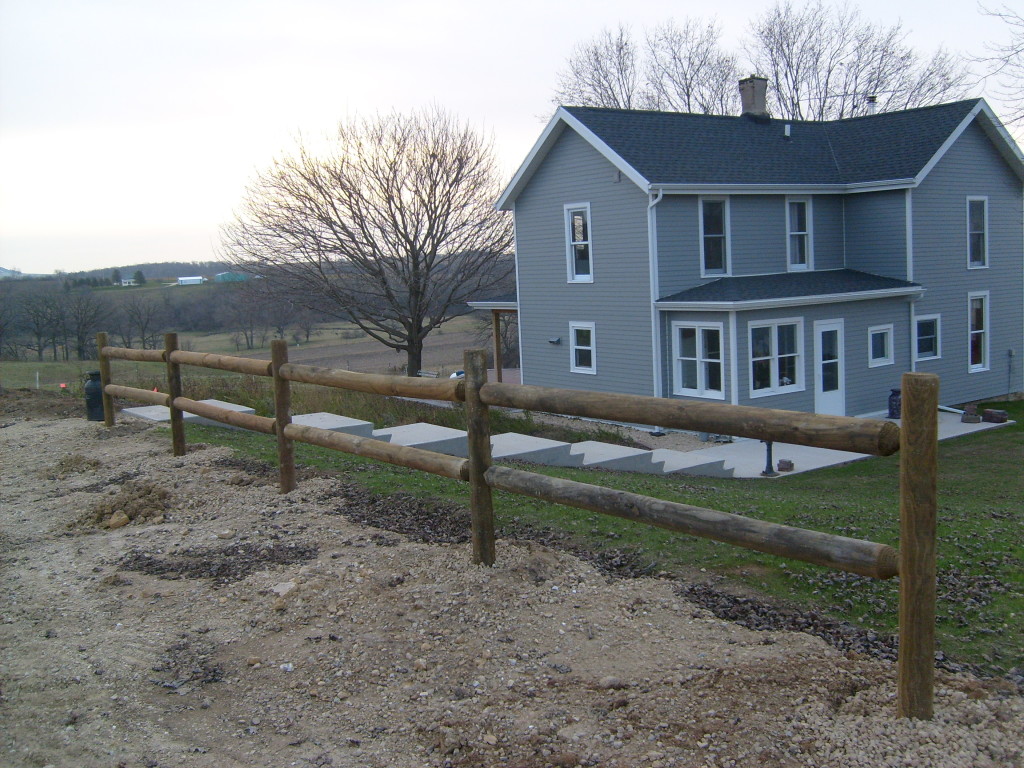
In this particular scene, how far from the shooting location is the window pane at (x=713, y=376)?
1910 centimetres

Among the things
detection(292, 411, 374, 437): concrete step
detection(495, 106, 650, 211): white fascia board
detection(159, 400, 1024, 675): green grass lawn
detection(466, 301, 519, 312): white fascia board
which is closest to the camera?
detection(159, 400, 1024, 675): green grass lawn

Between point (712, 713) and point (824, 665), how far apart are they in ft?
2.40

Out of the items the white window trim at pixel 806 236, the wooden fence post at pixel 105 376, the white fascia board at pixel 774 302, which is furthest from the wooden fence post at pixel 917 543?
the white window trim at pixel 806 236

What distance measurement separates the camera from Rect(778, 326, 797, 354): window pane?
63.6 feet

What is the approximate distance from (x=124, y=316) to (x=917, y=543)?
40.8m

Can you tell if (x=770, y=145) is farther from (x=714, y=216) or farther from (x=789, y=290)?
(x=789, y=290)

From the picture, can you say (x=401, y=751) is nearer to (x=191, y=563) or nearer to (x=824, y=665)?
(x=824, y=665)

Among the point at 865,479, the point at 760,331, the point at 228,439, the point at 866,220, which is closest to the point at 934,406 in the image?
the point at 228,439

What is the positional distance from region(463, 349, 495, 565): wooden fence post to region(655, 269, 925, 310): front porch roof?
1331 centimetres

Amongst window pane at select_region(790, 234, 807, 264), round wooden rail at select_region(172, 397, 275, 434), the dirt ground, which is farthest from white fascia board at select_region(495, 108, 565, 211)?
the dirt ground

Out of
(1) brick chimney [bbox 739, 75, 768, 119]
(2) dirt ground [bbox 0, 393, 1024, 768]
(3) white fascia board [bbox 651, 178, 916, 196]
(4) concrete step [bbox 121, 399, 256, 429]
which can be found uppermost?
(1) brick chimney [bbox 739, 75, 768, 119]

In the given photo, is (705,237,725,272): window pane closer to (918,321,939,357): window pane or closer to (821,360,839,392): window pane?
A: (821,360,839,392): window pane

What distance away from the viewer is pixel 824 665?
4.10 metres

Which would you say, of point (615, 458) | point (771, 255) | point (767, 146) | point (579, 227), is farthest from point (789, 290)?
point (615, 458)
